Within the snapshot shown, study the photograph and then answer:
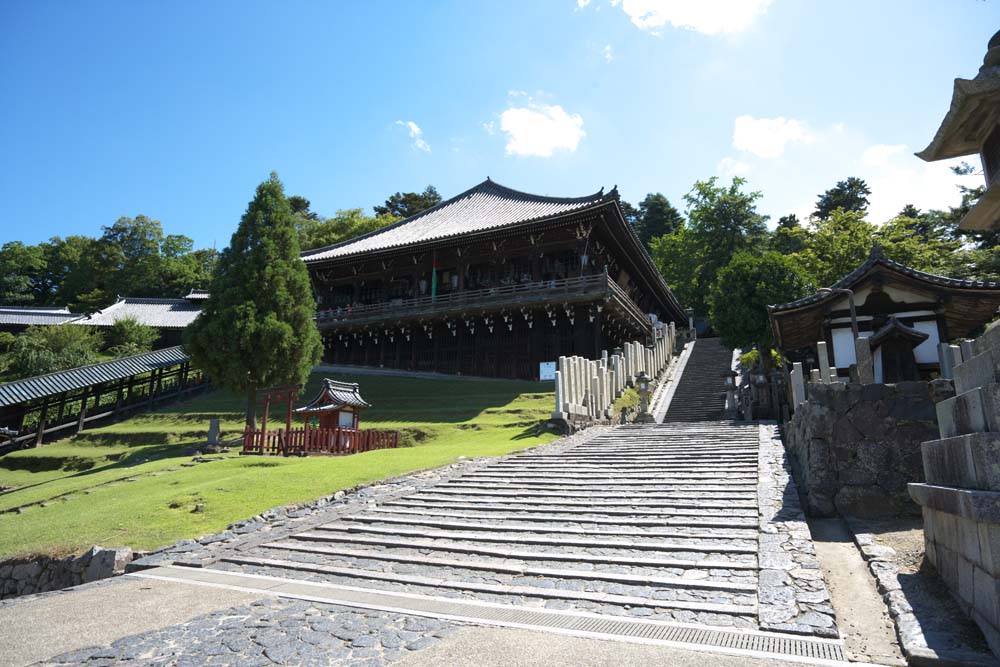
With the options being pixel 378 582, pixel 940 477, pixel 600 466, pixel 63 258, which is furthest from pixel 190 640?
pixel 63 258

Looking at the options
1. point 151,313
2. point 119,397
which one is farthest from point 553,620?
point 151,313

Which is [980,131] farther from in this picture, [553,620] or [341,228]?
[341,228]

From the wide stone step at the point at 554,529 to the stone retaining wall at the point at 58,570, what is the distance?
2.94 m

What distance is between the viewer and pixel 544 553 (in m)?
6.64

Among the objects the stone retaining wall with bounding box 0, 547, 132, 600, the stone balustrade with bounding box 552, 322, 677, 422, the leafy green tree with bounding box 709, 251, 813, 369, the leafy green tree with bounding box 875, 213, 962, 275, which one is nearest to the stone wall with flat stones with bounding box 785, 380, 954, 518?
the stone balustrade with bounding box 552, 322, 677, 422

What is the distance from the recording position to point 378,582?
243 inches

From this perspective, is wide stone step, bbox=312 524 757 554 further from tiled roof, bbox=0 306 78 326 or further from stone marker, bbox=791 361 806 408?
tiled roof, bbox=0 306 78 326

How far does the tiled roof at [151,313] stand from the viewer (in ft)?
143

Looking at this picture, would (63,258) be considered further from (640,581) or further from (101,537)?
(640,581)

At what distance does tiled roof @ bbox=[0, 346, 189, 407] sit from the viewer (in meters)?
21.7

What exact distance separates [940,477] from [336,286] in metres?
34.4

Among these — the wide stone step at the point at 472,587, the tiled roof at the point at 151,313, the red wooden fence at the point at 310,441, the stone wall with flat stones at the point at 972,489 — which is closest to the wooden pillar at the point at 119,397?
the red wooden fence at the point at 310,441

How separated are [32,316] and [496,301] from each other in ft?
137

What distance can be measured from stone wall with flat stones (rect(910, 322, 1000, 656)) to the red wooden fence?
14.1 meters
